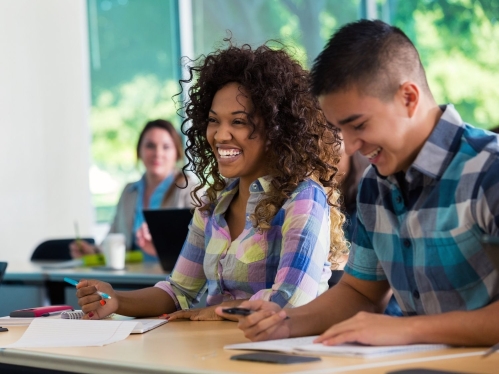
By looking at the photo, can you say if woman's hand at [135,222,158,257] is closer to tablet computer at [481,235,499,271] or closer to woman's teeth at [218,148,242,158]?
woman's teeth at [218,148,242,158]

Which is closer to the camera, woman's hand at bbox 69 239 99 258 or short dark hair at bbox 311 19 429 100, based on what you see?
short dark hair at bbox 311 19 429 100

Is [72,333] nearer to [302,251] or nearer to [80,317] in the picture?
[80,317]

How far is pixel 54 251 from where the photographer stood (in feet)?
15.3

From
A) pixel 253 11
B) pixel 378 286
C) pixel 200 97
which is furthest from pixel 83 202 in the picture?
pixel 378 286

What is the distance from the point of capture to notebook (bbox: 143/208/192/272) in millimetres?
3361

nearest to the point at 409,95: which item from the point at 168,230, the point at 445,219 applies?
the point at 445,219

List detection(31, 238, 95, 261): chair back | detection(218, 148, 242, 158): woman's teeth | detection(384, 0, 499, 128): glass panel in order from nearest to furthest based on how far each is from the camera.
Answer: detection(218, 148, 242, 158): woman's teeth → detection(31, 238, 95, 261): chair back → detection(384, 0, 499, 128): glass panel

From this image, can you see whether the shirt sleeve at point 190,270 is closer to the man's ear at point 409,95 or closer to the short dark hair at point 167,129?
the man's ear at point 409,95

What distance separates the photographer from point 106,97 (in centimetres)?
679

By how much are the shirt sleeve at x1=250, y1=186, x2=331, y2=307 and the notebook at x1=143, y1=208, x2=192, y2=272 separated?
4.09ft

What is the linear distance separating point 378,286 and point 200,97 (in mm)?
860

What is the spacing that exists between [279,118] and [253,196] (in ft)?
0.75

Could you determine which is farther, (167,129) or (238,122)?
(167,129)

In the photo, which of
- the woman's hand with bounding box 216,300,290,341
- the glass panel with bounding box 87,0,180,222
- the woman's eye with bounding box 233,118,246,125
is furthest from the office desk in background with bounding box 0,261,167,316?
the glass panel with bounding box 87,0,180,222
